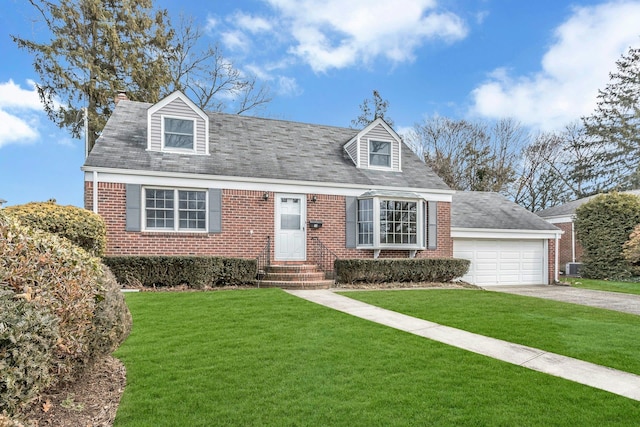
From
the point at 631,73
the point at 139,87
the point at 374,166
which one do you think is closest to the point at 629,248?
the point at 374,166

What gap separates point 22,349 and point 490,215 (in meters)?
17.6

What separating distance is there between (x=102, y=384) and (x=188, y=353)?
3.78ft

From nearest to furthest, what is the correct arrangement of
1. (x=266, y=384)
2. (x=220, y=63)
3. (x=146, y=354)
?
(x=266, y=384), (x=146, y=354), (x=220, y=63)

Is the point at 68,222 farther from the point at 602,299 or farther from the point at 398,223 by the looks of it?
the point at 602,299

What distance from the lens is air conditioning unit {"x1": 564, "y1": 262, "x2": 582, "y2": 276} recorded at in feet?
68.5

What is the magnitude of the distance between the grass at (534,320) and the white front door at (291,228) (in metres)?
3.35

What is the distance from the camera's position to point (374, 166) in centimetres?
1591

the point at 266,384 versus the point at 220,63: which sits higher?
the point at 220,63

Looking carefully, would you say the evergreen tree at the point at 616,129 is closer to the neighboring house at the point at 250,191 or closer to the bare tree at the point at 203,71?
the neighboring house at the point at 250,191

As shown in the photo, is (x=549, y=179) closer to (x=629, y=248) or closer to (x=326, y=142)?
(x=629, y=248)

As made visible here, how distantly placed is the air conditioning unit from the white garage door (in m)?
4.63

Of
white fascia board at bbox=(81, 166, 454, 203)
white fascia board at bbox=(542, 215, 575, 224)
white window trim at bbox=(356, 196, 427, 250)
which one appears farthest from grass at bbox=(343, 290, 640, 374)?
white fascia board at bbox=(542, 215, 575, 224)

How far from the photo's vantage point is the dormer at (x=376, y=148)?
15781 mm

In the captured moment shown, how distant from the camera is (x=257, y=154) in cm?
1461
